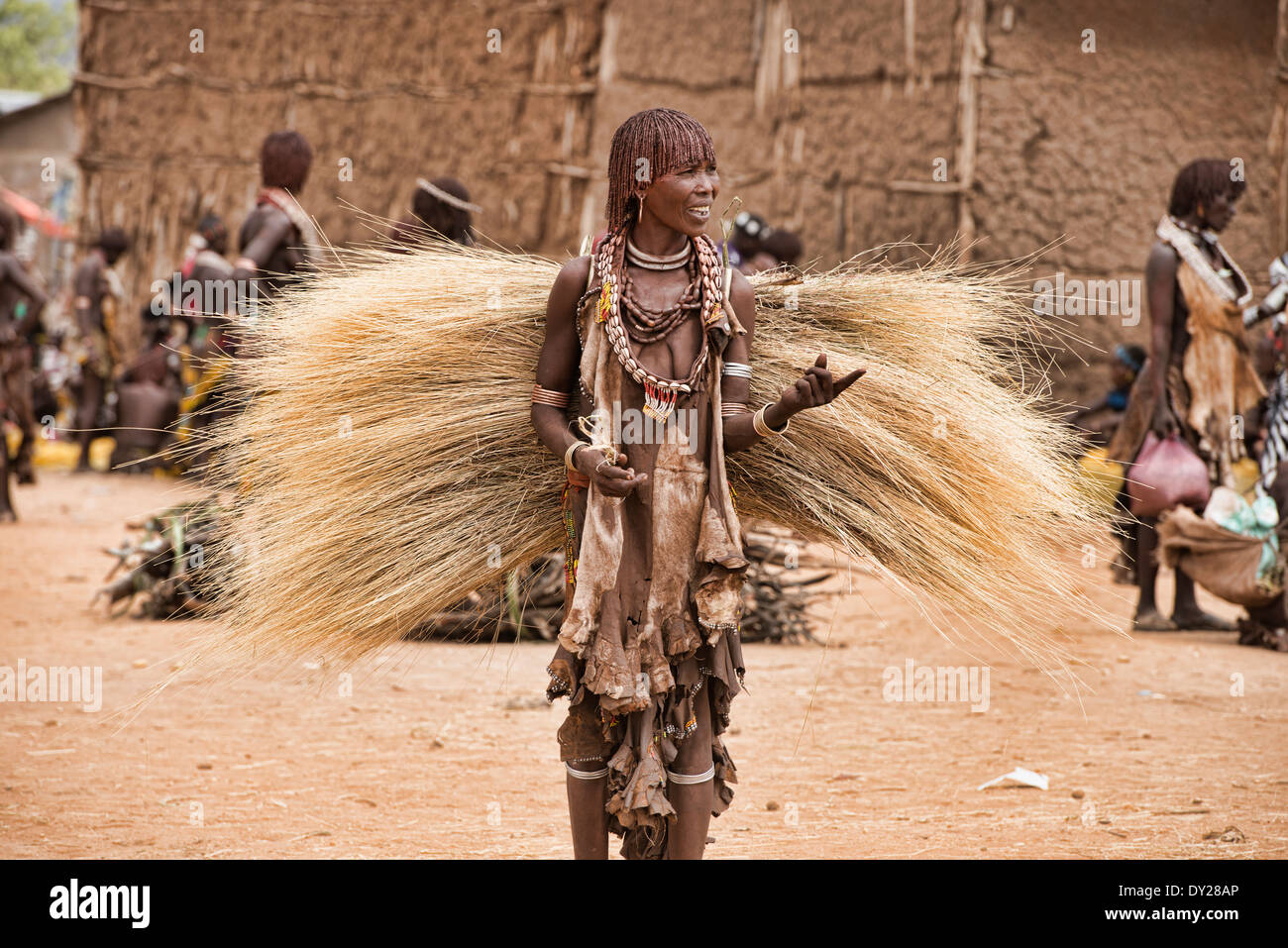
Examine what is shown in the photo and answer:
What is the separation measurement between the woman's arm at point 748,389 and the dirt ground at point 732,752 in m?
1.11

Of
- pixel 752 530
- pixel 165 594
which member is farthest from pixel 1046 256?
pixel 165 594

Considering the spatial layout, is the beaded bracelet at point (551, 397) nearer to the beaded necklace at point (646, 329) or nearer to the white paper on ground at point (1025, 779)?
the beaded necklace at point (646, 329)

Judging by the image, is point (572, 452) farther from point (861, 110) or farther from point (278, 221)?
point (861, 110)

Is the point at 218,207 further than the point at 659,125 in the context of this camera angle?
Yes

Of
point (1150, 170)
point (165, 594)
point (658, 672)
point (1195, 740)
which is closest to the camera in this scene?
point (658, 672)

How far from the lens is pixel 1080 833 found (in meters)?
3.32

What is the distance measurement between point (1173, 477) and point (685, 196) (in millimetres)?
3780

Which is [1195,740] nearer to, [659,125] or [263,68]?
[659,125]

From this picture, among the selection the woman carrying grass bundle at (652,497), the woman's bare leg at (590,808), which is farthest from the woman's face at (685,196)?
the woman's bare leg at (590,808)

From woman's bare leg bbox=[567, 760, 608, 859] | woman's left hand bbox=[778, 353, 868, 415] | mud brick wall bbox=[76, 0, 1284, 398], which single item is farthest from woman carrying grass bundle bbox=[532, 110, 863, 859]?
mud brick wall bbox=[76, 0, 1284, 398]

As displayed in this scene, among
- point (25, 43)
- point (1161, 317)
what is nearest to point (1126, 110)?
point (1161, 317)

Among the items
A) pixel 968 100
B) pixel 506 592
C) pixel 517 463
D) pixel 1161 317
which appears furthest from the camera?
pixel 968 100

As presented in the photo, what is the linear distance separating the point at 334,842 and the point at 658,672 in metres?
1.11

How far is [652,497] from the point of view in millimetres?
2615
